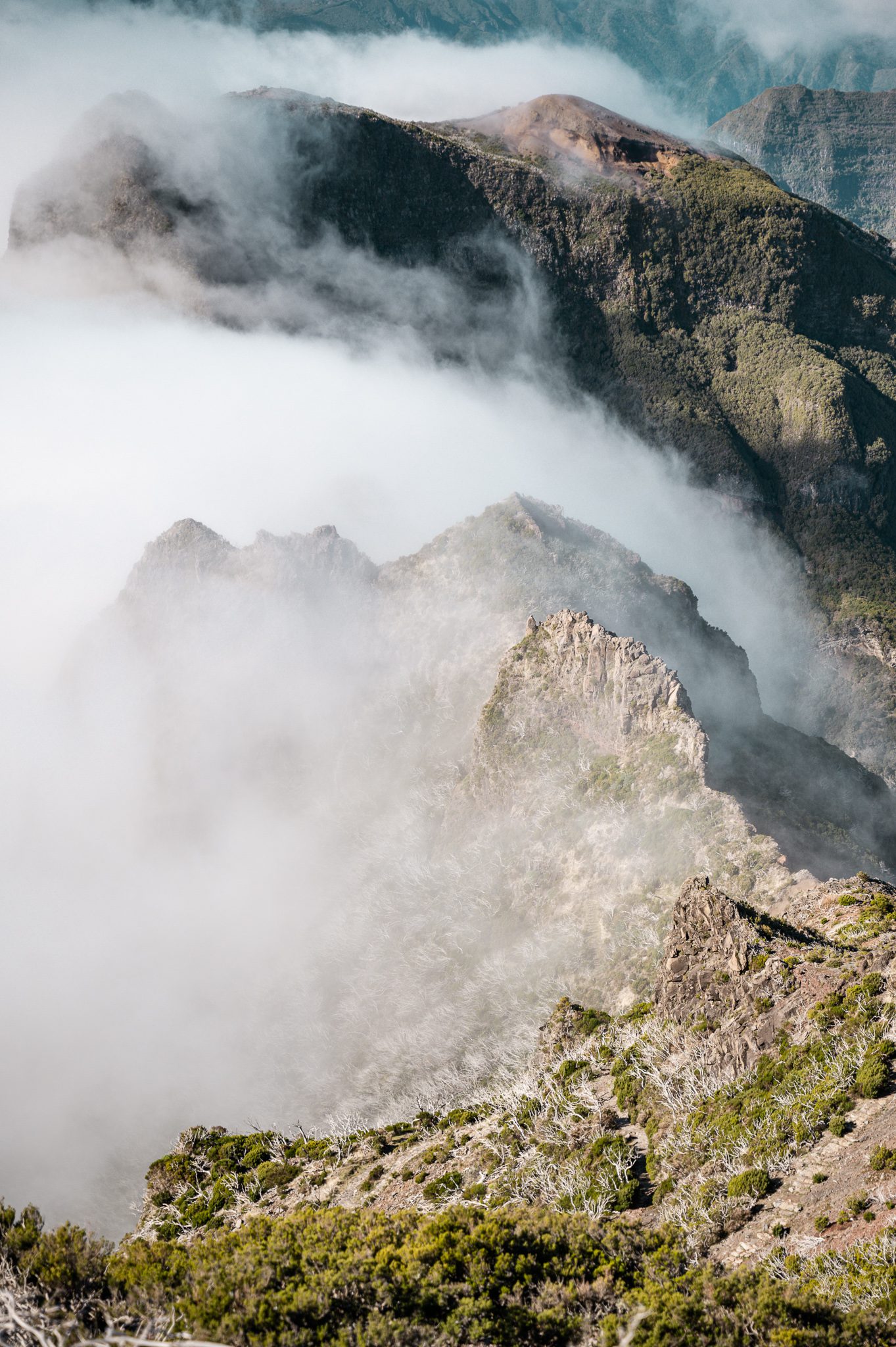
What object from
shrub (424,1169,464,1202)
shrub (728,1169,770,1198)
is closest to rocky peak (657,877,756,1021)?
shrub (728,1169,770,1198)

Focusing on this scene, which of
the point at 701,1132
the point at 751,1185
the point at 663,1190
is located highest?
the point at 701,1132

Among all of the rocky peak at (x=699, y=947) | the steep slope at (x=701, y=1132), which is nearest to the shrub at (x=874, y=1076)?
the steep slope at (x=701, y=1132)

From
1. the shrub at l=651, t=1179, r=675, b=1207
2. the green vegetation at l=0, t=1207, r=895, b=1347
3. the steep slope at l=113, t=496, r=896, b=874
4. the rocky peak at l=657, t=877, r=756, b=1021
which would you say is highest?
the steep slope at l=113, t=496, r=896, b=874

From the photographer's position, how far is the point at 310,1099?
95.7 metres

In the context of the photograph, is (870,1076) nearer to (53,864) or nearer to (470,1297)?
(470,1297)

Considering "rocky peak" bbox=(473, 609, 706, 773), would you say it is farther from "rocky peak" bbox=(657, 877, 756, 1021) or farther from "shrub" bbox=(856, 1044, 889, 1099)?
"shrub" bbox=(856, 1044, 889, 1099)

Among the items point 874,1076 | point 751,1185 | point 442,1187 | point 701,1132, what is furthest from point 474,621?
point 751,1185

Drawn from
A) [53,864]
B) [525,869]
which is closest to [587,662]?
[525,869]

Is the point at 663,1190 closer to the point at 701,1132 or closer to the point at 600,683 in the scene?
the point at 701,1132

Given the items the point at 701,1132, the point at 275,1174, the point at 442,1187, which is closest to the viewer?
the point at 701,1132

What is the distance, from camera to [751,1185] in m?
37.5

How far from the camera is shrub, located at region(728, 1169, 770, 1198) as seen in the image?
37312mm

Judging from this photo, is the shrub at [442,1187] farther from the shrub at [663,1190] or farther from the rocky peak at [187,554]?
the rocky peak at [187,554]

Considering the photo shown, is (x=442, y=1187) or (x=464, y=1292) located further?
(x=442, y=1187)
